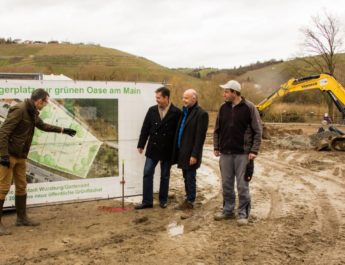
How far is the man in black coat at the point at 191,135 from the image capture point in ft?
22.8

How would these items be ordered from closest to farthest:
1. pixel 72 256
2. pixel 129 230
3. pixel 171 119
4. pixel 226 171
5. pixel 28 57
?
pixel 72 256
pixel 129 230
pixel 226 171
pixel 171 119
pixel 28 57

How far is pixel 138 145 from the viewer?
7340mm

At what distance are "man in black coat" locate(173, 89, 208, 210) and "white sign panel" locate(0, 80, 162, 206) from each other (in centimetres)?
89

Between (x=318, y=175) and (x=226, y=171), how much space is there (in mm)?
5326

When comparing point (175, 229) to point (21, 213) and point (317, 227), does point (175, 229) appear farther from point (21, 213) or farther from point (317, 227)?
point (21, 213)

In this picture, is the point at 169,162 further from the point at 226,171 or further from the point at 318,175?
the point at 318,175

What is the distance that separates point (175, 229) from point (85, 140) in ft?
7.32

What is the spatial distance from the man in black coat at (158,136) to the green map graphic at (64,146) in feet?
2.84

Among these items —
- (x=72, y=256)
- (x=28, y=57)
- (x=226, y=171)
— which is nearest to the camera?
(x=72, y=256)

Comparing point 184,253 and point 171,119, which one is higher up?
point 171,119

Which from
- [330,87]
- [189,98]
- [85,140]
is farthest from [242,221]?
[330,87]

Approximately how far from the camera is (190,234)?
5.96 meters

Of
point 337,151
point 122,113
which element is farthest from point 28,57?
point 122,113

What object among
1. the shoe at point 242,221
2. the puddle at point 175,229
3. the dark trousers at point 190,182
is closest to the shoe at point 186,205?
the dark trousers at point 190,182
